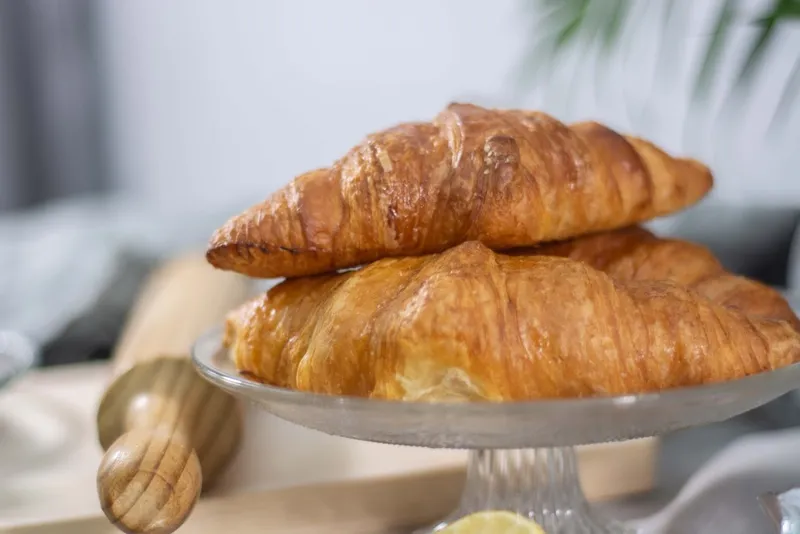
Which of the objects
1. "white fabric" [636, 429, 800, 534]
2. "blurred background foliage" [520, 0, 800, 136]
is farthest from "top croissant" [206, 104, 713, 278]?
"blurred background foliage" [520, 0, 800, 136]

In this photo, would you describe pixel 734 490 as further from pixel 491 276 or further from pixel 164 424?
pixel 164 424

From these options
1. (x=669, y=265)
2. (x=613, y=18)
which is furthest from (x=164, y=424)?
(x=613, y=18)

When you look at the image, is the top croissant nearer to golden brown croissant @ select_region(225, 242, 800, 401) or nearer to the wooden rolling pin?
golden brown croissant @ select_region(225, 242, 800, 401)

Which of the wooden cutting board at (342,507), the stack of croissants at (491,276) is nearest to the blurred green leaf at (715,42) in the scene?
the stack of croissants at (491,276)

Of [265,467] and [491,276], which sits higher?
[491,276]

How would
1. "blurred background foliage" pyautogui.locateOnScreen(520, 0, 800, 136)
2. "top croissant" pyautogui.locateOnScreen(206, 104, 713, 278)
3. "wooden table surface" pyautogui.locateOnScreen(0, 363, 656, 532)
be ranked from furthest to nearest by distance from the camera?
1. "blurred background foliage" pyautogui.locateOnScreen(520, 0, 800, 136)
2. "wooden table surface" pyautogui.locateOnScreen(0, 363, 656, 532)
3. "top croissant" pyautogui.locateOnScreen(206, 104, 713, 278)

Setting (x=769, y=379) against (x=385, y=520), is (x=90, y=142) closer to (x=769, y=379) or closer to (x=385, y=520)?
(x=385, y=520)
